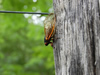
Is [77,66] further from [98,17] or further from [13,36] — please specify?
[13,36]

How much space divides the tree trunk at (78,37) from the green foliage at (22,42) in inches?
132

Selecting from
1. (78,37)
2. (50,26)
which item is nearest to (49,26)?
(50,26)

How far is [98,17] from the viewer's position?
4.96 ft

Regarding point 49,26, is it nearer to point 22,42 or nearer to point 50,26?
point 50,26

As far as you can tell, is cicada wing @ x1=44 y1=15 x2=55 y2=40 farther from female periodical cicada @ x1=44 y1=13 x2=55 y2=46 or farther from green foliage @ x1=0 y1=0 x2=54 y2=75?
green foliage @ x1=0 y1=0 x2=54 y2=75

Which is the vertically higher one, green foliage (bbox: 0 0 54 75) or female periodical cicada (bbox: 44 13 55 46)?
female periodical cicada (bbox: 44 13 55 46)

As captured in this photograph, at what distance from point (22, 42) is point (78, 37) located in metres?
11.2

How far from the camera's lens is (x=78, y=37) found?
5.24ft

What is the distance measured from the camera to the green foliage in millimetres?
5559

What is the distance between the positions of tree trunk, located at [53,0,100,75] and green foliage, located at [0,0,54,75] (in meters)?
3.35

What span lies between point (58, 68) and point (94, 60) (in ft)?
1.28

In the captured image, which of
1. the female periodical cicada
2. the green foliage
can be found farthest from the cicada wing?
the green foliage

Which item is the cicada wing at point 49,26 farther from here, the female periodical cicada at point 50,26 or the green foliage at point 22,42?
the green foliage at point 22,42

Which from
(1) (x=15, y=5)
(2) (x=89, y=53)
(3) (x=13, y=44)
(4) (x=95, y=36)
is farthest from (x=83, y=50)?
(3) (x=13, y=44)
